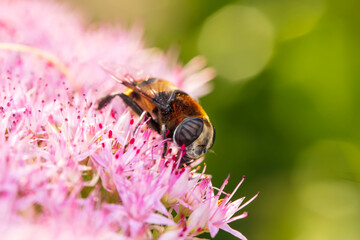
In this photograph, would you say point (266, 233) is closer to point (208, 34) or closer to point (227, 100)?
point (227, 100)

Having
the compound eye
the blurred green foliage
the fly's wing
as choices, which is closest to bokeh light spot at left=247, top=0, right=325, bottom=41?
the blurred green foliage

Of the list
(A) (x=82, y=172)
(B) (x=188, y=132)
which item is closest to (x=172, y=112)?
(B) (x=188, y=132)

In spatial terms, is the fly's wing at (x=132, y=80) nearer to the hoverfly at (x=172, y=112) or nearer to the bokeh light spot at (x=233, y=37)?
the hoverfly at (x=172, y=112)

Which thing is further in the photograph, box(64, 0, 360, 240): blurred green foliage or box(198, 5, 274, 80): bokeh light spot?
box(198, 5, 274, 80): bokeh light spot

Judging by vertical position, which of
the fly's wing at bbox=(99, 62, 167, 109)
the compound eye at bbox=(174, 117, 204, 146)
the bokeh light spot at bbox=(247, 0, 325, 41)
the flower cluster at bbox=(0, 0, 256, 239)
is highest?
the bokeh light spot at bbox=(247, 0, 325, 41)

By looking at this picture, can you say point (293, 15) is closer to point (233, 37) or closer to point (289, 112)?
point (233, 37)

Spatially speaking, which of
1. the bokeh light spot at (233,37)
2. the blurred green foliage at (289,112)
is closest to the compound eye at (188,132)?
the blurred green foliage at (289,112)

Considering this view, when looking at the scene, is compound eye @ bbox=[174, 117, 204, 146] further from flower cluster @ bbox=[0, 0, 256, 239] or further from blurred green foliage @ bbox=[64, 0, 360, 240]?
blurred green foliage @ bbox=[64, 0, 360, 240]
